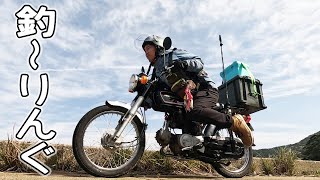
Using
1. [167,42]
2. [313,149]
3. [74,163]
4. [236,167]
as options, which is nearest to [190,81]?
[167,42]

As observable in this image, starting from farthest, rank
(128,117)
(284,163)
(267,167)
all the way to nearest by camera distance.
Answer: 1. (284,163)
2. (267,167)
3. (128,117)

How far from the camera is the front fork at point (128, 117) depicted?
5359 mm

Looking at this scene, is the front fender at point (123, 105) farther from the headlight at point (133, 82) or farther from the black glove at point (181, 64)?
the black glove at point (181, 64)

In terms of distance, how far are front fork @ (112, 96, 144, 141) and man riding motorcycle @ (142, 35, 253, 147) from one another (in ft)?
1.94

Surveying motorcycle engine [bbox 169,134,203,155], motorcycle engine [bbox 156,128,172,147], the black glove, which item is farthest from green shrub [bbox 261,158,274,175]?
the black glove

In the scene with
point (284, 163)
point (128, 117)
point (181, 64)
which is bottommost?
point (284, 163)

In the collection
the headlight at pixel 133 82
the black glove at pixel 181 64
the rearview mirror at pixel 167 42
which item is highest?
the rearview mirror at pixel 167 42

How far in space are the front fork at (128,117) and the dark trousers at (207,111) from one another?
2.43ft

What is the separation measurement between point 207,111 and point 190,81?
1.57 ft

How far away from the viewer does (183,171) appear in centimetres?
719

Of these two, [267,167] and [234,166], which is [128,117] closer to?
[234,166]

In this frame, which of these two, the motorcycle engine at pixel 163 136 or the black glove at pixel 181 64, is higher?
the black glove at pixel 181 64

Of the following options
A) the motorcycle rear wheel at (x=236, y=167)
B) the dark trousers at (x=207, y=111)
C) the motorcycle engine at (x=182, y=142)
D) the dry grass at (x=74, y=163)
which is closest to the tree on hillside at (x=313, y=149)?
the dry grass at (x=74, y=163)

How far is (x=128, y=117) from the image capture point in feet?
17.7
